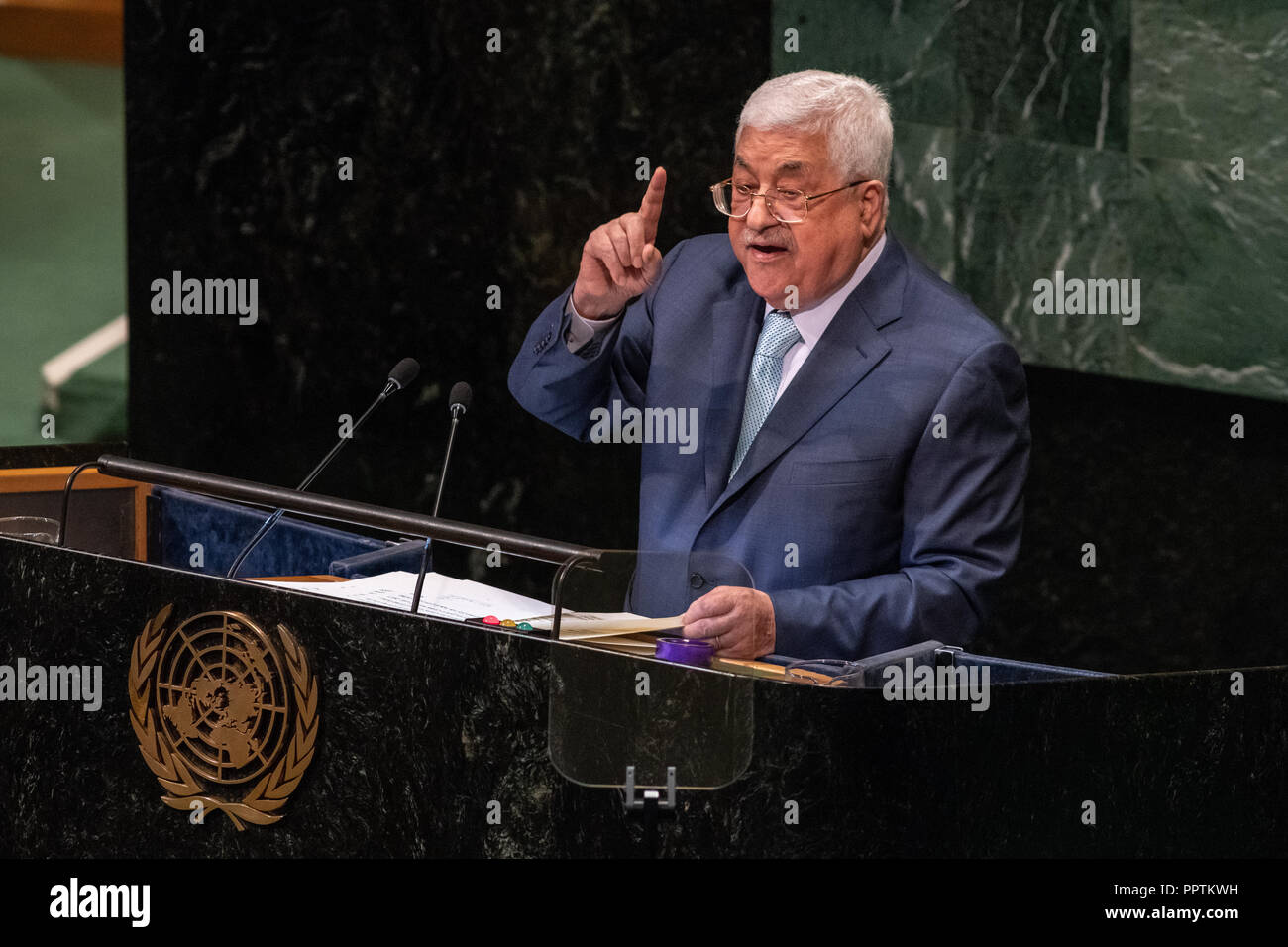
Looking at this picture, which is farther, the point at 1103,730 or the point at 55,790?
the point at 55,790

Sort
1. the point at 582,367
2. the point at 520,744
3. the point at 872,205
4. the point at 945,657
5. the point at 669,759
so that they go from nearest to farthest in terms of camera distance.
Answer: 1. the point at 669,759
2. the point at 520,744
3. the point at 945,657
4. the point at 872,205
5. the point at 582,367

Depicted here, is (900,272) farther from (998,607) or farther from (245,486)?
(998,607)

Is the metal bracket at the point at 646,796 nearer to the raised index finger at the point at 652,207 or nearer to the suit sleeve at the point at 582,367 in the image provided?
the raised index finger at the point at 652,207

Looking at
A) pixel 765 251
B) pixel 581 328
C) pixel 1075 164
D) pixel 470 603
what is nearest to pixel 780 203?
pixel 765 251

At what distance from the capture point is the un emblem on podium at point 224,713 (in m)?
2.65

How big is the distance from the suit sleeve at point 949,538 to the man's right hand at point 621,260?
0.57 metres

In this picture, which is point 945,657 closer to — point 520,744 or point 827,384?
point 520,744

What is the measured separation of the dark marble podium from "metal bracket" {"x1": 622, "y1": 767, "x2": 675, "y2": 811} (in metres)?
0.02

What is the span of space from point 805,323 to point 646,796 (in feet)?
4.00

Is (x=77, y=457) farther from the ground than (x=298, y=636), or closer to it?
farther from the ground

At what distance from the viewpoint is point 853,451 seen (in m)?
3.19

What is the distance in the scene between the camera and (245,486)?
9.51ft

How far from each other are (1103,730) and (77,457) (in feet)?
9.02
